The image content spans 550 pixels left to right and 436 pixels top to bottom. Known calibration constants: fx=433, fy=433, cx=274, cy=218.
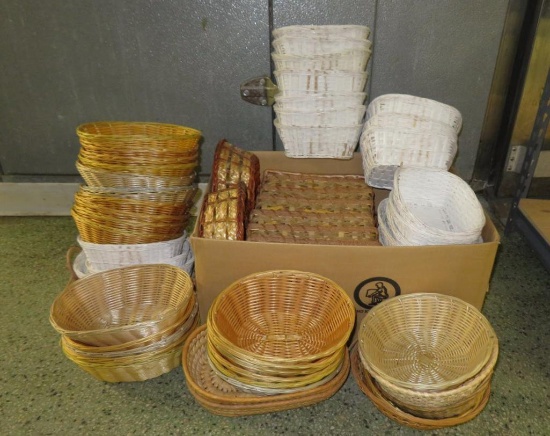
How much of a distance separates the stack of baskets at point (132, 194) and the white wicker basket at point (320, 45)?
1.50ft

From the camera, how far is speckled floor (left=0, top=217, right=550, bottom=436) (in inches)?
48.8

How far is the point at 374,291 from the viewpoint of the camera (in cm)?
140

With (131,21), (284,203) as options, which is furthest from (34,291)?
(131,21)

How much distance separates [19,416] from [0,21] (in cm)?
160

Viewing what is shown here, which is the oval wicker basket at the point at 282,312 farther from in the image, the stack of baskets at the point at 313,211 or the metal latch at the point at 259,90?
the metal latch at the point at 259,90

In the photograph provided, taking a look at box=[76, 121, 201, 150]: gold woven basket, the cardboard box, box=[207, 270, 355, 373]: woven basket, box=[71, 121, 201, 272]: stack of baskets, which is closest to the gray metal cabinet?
box=[76, 121, 201, 150]: gold woven basket

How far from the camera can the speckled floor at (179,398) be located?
1.24 metres

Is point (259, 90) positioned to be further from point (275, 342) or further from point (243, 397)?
point (243, 397)

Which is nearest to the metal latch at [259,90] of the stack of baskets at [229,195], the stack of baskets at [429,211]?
the stack of baskets at [229,195]

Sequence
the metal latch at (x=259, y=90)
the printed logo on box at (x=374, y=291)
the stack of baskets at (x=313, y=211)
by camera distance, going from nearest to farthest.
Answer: the printed logo on box at (x=374, y=291) < the stack of baskets at (x=313, y=211) < the metal latch at (x=259, y=90)

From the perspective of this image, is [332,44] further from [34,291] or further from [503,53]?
[34,291]

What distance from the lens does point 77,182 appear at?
225 centimetres

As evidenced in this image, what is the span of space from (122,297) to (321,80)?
40.9 inches

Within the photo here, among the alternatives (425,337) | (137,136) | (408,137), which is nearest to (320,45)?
(408,137)
